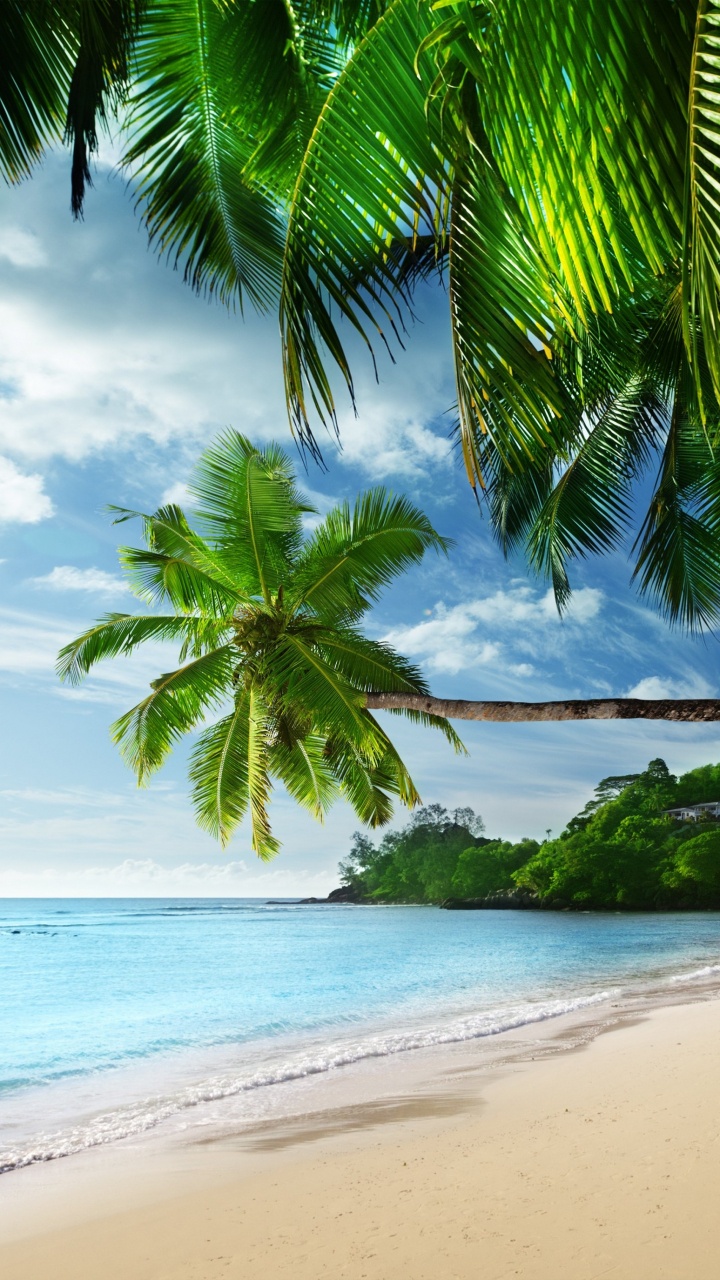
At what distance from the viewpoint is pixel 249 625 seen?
1130 cm

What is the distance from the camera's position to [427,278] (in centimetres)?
486

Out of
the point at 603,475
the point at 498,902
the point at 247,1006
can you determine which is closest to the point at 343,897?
the point at 498,902

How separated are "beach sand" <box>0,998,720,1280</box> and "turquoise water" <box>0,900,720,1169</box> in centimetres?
177

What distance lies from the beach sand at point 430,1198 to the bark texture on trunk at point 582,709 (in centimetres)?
213

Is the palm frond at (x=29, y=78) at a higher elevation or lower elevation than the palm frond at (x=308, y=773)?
higher

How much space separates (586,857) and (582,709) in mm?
51504

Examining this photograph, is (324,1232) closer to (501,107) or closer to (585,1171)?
(585,1171)

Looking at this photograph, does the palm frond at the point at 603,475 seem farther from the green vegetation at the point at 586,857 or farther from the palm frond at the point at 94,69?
the green vegetation at the point at 586,857

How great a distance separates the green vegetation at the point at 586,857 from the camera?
4900cm

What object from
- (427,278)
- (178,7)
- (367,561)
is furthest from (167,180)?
(367,561)

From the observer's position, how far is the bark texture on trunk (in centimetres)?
386

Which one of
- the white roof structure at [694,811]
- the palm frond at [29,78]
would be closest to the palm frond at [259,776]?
the palm frond at [29,78]

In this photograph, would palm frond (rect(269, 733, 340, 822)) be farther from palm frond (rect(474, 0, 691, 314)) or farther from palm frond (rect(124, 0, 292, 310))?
palm frond (rect(474, 0, 691, 314))

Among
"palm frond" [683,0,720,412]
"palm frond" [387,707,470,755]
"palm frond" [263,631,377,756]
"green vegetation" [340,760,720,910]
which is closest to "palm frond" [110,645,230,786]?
"palm frond" [263,631,377,756]
